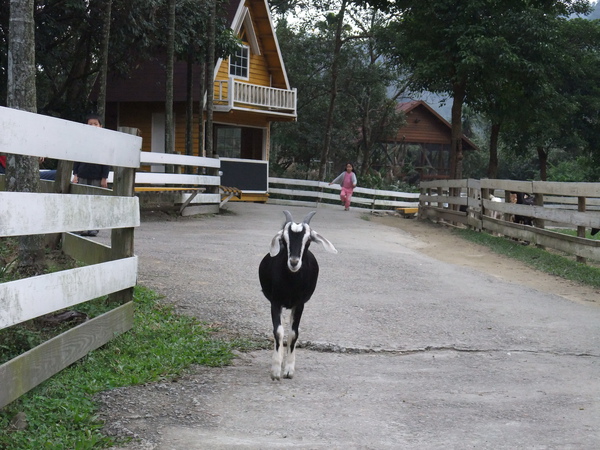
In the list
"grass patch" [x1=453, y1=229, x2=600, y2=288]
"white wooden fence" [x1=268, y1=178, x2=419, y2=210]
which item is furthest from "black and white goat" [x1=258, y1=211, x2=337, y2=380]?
"white wooden fence" [x1=268, y1=178, x2=419, y2=210]

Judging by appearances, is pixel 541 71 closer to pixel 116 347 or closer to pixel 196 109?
pixel 196 109

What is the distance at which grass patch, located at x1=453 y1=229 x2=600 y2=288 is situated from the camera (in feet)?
42.4

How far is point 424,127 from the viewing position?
58969 millimetres

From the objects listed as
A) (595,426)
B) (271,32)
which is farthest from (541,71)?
(595,426)

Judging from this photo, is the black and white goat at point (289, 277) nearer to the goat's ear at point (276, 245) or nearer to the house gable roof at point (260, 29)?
the goat's ear at point (276, 245)

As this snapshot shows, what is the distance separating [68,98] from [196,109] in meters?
6.04

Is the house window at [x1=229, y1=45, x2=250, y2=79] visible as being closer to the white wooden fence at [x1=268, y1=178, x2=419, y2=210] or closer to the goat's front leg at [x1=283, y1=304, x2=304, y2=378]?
the white wooden fence at [x1=268, y1=178, x2=419, y2=210]

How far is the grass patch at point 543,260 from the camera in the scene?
12.9 m

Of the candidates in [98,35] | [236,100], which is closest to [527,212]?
[98,35]

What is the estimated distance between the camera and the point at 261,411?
5535 mm

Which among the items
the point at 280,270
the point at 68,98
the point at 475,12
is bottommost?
the point at 280,270

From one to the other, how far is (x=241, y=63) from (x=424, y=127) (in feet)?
93.7

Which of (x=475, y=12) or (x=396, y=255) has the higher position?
(x=475, y=12)

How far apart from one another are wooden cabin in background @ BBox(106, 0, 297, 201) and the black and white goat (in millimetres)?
22548
